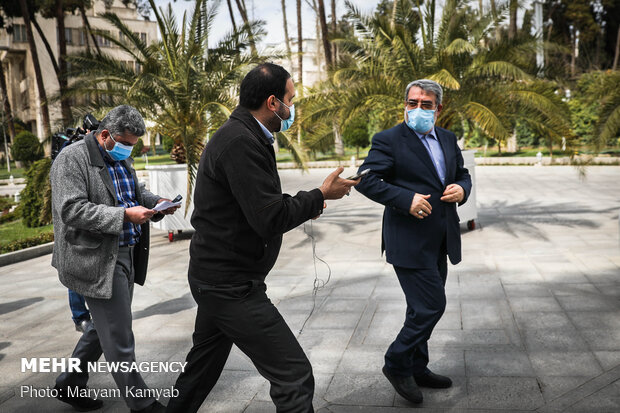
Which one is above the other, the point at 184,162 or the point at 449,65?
the point at 449,65

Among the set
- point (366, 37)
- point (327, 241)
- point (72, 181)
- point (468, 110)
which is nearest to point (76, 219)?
point (72, 181)

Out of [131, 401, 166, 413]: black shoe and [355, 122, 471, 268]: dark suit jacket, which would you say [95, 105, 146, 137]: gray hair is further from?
[131, 401, 166, 413]: black shoe

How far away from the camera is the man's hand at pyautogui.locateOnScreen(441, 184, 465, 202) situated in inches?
134

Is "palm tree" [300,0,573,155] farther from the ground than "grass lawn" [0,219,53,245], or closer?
farther from the ground

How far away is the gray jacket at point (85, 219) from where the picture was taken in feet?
10.3

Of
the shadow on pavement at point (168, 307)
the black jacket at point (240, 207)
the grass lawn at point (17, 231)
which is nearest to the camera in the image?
the black jacket at point (240, 207)

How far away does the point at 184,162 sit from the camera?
11.0m

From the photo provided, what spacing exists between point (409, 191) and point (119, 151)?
5.64ft

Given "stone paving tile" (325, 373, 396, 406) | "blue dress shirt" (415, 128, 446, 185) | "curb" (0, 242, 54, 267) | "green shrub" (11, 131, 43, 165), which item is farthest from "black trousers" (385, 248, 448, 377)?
"green shrub" (11, 131, 43, 165)

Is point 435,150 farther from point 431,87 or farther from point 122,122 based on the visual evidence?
point 122,122

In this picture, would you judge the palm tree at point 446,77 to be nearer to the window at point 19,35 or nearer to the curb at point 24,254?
the curb at point 24,254

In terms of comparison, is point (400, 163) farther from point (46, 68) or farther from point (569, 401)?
point (46, 68)

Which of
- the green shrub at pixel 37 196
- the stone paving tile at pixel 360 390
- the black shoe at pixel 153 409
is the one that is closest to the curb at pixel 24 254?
the green shrub at pixel 37 196

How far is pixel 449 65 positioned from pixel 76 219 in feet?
25.7
